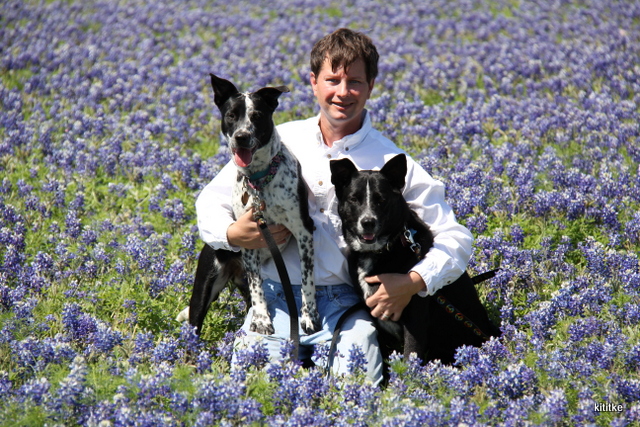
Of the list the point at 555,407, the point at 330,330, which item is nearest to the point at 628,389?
the point at 555,407

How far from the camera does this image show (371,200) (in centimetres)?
371

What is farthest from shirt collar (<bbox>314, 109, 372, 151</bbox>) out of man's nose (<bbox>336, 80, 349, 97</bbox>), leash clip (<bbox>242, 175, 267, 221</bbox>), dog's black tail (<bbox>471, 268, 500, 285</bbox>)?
dog's black tail (<bbox>471, 268, 500, 285</bbox>)

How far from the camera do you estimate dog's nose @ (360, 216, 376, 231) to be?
3.64 m

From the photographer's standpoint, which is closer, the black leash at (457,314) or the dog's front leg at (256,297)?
the black leash at (457,314)

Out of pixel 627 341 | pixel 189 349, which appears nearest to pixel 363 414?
pixel 189 349

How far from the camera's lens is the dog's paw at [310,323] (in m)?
4.07

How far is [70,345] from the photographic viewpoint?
12.4ft

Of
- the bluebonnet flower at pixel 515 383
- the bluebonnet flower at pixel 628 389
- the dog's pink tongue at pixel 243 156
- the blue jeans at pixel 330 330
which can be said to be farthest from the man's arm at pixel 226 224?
the bluebonnet flower at pixel 628 389

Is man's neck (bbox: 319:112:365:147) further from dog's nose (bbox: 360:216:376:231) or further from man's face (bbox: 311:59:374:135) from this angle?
dog's nose (bbox: 360:216:376:231)

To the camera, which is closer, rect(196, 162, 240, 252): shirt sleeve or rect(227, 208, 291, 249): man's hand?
rect(227, 208, 291, 249): man's hand

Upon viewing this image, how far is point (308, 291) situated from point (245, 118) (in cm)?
120

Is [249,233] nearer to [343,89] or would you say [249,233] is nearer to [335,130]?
[335,130]

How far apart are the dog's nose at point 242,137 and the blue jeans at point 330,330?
1126 millimetres

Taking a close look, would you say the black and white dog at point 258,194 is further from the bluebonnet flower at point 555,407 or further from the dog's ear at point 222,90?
the bluebonnet flower at point 555,407
